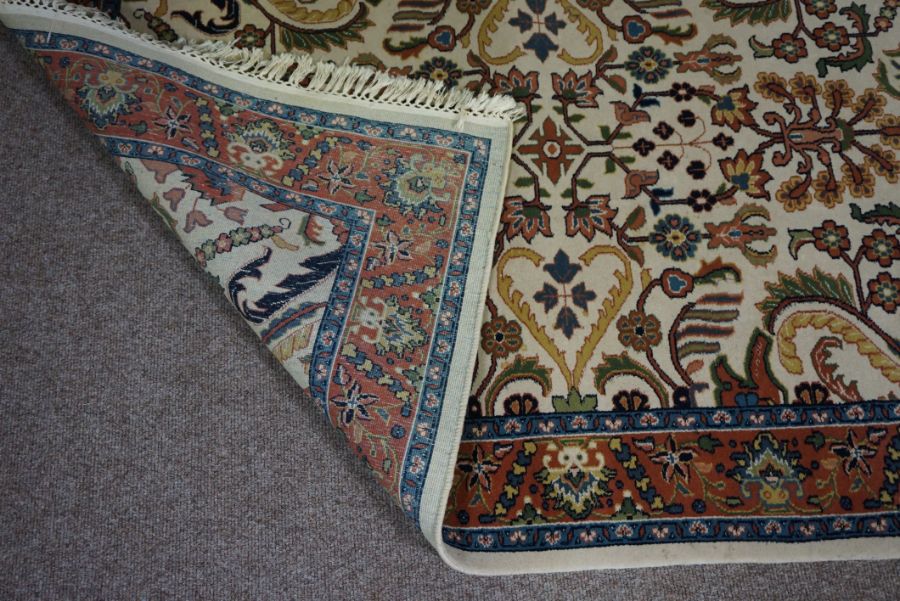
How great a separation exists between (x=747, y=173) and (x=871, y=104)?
0.91ft

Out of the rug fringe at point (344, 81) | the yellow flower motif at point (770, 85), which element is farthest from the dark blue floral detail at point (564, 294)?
the yellow flower motif at point (770, 85)

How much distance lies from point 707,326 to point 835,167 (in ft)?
1.28

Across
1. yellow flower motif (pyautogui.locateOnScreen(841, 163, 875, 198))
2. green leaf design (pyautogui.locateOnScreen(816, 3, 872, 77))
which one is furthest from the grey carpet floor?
green leaf design (pyautogui.locateOnScreen(816, 3, 872, 77))

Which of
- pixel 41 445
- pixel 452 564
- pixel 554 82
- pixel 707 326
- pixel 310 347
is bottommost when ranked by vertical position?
pixel 41 445

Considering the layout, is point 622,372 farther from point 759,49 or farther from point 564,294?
point 759,49

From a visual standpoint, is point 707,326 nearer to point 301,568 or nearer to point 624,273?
point 624,273

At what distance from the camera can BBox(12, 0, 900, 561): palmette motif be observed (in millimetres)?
995

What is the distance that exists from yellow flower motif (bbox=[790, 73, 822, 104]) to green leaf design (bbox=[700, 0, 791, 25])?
0.13 metres

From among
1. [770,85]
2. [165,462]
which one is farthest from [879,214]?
[165,462]

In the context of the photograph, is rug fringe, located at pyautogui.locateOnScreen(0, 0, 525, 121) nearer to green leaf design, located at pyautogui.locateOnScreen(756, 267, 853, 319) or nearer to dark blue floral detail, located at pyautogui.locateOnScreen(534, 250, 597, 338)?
A: dark blue floral detail, located at pyautogui.locateOnScreen(534, 250, 597, 338)

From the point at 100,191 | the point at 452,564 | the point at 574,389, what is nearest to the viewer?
the point at 452,564

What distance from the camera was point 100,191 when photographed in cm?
117

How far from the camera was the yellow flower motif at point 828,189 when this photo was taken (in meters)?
1.15

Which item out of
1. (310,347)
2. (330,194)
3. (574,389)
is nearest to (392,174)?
(330,194)
